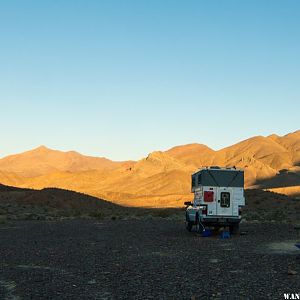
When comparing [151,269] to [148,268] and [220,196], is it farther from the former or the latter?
[220,196]

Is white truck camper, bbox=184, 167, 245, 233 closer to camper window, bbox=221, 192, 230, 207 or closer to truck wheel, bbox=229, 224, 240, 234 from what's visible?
camper window, bbox=221, 192, 230, 207

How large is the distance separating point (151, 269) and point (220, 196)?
1187cm

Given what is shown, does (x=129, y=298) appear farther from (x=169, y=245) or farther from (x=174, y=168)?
(x=174, y=168)

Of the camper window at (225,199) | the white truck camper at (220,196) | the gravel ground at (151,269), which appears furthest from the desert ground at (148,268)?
the camper window at (225,199)

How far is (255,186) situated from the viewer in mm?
138625

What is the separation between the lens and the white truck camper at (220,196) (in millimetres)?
25906

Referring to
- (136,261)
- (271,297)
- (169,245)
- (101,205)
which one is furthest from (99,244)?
(101,205)

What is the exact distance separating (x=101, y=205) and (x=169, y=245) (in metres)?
52.5

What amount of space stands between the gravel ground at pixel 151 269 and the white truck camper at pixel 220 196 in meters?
2.67

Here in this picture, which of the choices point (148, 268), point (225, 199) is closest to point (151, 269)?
point (148, 268)

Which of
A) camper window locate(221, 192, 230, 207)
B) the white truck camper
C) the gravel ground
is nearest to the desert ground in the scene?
the gravel ground

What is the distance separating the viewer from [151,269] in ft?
48.2

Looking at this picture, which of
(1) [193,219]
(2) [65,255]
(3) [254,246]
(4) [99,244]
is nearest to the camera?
(2) [65,255]

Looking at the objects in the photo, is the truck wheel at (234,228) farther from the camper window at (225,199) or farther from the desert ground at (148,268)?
the desert ground at (148,268)
